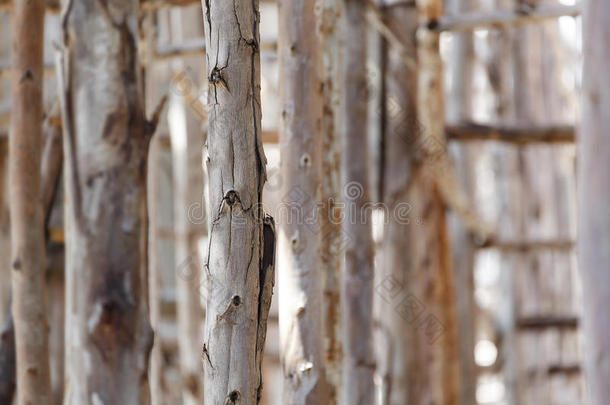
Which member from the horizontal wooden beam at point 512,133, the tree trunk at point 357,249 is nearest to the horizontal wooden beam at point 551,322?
the horizontal wooden beam at point 512,133

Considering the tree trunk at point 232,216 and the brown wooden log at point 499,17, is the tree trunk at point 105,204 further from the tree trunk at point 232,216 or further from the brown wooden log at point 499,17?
the brown wooden log at point 499,17

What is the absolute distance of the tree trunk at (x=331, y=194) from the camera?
261 centimetres

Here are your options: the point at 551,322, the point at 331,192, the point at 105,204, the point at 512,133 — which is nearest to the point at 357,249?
the point at 331,192

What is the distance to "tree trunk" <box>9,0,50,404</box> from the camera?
9.04 ft

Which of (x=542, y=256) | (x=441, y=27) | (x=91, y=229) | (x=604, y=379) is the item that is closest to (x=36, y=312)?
(x=91, y=229)

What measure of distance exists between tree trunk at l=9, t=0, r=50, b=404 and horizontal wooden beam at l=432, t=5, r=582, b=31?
176cm

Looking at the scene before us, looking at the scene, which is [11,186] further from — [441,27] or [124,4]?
[441,27]

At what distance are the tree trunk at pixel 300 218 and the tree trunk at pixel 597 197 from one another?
2.87 feet

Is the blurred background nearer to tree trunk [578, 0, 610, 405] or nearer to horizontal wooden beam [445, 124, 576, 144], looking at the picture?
horizontal wooden beam [445, 124, 576, 144]

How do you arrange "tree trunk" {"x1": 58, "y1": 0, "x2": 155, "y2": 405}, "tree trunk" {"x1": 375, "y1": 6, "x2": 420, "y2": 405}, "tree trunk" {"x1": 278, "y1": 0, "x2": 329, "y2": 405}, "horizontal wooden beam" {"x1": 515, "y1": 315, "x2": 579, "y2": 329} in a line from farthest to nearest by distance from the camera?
"horizontal wooden beam" {"x1": 515, "y1": 315, "x2": 579, "y2": 329} < "tree trunk" {"x1": 375, "y1": 6, "x2": 420, "y2": 405} < "tree trunk" {"x1": 58, "y1": 0, "x2": 155, "y2": 405} < "tree trunk" {"x1": 278, "y1": 0, "x2": 329, "y2": 405}

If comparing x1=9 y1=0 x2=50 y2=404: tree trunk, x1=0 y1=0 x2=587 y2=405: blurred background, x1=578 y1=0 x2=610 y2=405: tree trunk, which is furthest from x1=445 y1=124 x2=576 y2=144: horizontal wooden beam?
x1=578 y1=0 x2=610 y2=405: tree trunk

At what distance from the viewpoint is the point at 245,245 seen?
1.77 meters

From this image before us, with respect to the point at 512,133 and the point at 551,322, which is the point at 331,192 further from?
the point at 551,322

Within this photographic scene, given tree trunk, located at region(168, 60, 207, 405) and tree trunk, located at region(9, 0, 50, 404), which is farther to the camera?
tree trunk, located at region(168, 60, 207, 405)
